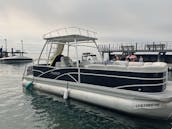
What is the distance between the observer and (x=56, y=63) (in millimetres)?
13094

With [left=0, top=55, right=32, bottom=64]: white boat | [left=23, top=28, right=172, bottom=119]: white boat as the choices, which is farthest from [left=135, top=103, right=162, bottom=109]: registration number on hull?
[left=0, top=55, right=32, bottom=64]: white boat

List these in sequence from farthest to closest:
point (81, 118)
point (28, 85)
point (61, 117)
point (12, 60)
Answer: point (12, 60) < point (28, 85) < point (61, 117) < point (81, 118)

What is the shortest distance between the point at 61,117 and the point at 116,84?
3.02 meters

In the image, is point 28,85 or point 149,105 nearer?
point 149,105

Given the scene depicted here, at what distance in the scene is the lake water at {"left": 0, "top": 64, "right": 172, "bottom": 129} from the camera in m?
8.23

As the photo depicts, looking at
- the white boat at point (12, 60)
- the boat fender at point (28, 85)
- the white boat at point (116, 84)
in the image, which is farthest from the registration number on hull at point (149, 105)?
the white boat at point (12, 60)

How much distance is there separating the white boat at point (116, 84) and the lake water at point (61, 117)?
0.35 meters

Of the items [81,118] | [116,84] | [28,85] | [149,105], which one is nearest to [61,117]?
[81,118]

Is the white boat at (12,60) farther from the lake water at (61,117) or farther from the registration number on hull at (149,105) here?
the registration number on hull at (149,105)

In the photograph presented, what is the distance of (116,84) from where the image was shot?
957cm

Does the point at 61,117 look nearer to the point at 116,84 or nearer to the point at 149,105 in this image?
the point at 116,84

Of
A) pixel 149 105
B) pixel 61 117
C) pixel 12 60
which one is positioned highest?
pixel 12 60

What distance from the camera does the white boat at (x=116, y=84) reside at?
328 inches

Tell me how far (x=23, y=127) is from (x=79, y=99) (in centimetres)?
375
